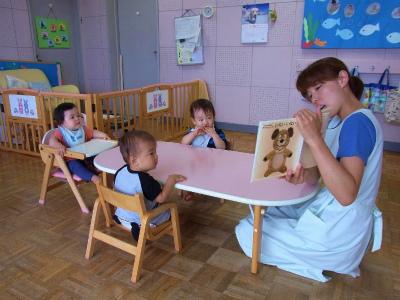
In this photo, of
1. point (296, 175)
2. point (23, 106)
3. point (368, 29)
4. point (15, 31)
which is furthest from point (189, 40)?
point (296, 175)

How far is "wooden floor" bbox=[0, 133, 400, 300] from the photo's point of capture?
161 centimetres

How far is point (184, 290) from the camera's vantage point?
5.32 ft

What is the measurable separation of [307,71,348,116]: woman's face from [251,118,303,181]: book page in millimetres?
205

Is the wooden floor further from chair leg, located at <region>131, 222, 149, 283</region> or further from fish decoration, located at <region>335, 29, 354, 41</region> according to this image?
fish decoration, located at <region>335, 29, 354, 41</region>

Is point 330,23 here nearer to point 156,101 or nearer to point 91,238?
point 156,101

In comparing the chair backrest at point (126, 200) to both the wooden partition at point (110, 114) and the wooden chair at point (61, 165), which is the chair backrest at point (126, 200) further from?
the wooden partition at point (110, 114)

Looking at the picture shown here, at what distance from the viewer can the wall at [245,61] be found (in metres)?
4.34

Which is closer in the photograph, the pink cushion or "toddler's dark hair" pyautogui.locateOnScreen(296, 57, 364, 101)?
"toddler's dark hair" pyautogui.locateOnScreen(296, 57, 364, 101)

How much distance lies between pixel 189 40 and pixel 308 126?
4220mm

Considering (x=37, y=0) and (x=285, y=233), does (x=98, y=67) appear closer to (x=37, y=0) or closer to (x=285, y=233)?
(x=37, y=0)

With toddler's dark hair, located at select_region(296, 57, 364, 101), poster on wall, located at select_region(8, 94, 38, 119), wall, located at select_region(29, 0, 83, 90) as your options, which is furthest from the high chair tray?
wall, located at select_region(29, 0, 83, 90)

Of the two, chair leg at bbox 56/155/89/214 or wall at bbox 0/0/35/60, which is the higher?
wall at bbox 0/0/35/60

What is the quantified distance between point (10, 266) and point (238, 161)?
140cm

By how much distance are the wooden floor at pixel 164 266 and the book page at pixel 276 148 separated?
68 cm
